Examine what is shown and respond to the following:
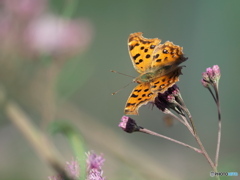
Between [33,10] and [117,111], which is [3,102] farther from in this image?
[117,111]

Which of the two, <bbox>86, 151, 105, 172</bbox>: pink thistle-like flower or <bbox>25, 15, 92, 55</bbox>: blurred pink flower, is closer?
<bbox>86, 151, 105, 172</bbox>: pink thistle-like flower

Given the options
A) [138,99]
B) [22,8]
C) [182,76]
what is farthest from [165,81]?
[182,76]

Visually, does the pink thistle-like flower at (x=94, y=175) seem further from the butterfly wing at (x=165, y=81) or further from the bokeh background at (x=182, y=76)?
the bokeh background at (x=182, y=76)

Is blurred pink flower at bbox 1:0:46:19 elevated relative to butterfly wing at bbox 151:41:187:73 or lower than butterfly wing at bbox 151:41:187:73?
elevated

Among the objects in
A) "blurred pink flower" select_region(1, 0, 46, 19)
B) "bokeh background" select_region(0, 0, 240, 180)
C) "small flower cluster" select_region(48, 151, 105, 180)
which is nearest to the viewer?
"small flower cluster" select_region(48, 151, 105, 180)

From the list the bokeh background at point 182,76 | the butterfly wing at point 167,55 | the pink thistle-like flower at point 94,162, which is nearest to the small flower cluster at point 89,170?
the pink thistle-like flower at point 94,162

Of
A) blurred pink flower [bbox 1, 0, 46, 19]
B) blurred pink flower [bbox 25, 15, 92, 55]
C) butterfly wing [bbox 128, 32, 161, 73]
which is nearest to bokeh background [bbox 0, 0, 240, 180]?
blurred pink flower [bbox 25, 15, 92, 55]

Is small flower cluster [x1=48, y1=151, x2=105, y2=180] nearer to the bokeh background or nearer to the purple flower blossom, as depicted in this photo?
the purple flower blossom

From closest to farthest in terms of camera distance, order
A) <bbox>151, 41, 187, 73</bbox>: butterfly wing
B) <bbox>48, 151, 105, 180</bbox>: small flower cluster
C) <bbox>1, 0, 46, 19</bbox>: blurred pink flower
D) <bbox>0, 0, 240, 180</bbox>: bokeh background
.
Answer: <bbox>48, 151, 105, 180</bbox>: small flower cluster → <bbox>151, 41, 187, 73</bbox>: butterfly wing → <bbox>1, 0, 46, 19</bbox>: blurred pink flower → <bbox>0, 0, 240, 180</bbox>: bokeh background

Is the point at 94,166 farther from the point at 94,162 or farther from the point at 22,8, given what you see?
the point at 22,8
